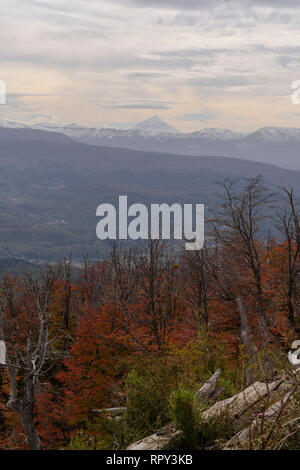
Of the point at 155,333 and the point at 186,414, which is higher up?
the point at 186,414

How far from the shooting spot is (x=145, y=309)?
30.0 metres

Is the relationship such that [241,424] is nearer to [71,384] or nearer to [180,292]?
[71,384]

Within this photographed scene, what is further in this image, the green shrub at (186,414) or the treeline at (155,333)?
the treeline at (155,333)

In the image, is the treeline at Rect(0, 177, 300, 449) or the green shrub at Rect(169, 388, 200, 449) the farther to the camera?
the treeline at Rect(0, 177, 300, 449)

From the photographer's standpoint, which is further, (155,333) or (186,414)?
(155,333)
